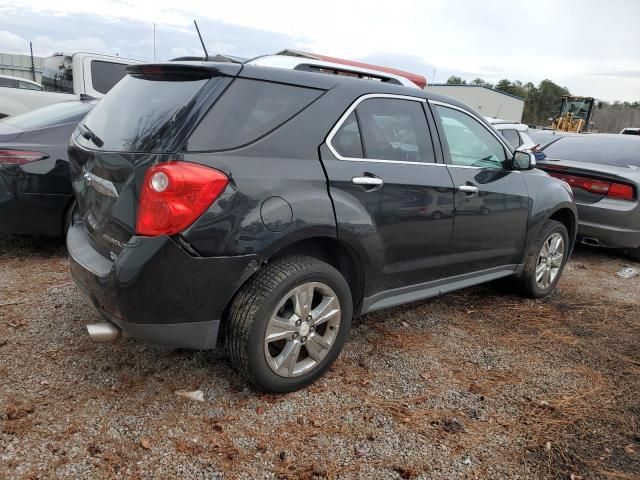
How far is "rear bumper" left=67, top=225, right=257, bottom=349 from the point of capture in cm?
232

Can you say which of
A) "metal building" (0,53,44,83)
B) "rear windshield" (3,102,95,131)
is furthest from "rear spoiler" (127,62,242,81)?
"metal building" (0,53,44,83)

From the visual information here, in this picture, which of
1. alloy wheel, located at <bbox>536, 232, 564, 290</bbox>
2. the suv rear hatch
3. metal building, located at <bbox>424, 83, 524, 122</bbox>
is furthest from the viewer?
metal building, located at <bbox>424, 83, 524, 122</bbox>

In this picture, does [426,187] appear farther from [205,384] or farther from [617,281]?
[617,281]

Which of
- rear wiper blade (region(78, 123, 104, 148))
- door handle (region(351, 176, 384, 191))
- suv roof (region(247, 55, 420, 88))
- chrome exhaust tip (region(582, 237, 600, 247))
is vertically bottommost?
chrome exhaust tip (region(582, 237, 600, 247))

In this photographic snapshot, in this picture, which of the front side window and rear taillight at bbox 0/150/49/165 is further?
rear taillight at bbox 0/150/49/165

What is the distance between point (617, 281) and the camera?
558 centimetres

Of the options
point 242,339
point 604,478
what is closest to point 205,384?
point 242,339

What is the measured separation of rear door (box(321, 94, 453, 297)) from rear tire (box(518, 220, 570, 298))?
4.14ft

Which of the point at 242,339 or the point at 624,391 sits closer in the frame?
the point at 242,339

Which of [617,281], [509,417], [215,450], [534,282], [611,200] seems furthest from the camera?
[611,200]

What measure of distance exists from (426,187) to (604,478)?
1802mm

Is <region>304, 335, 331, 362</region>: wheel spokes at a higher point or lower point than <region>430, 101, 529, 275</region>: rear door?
lower

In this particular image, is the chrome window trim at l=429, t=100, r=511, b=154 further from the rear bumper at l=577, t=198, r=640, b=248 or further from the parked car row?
the rear bumper at l=577, t=198, r=640, b=248

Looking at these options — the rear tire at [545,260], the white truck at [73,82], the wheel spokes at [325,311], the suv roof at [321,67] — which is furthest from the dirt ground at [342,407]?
the white truck at [73,82]
